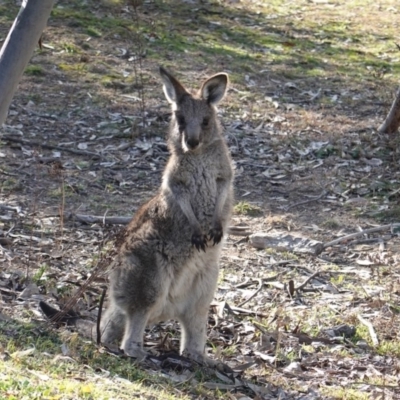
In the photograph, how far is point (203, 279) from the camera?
5738mm

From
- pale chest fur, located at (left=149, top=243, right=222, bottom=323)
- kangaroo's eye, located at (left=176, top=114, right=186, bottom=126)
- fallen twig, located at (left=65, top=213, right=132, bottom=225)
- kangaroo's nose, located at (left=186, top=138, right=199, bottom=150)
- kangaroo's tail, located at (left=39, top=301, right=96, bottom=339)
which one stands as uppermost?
kangaroo's eye, located at (left=176, top=114, right=186, bottom=126)

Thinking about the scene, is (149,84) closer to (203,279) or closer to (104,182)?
(104,182)

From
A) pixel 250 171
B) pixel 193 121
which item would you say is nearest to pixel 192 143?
pixel 193 121

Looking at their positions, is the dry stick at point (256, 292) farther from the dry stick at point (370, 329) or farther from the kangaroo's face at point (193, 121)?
the kangaroo's face at point (193, 121)

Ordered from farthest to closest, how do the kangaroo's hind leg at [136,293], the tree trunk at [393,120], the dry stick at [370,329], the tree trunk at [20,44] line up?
1. the tree trunk at [393,120]
2. the dry stick at [370,329]
3. the kangaroo's hind leg at [136,293]
4. the tree trunk at [20,44]

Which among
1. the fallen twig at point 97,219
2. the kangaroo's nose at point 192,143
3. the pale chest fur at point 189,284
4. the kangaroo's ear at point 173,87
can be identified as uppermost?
the kangaroo's ear at point 173,87

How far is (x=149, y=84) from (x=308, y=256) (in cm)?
440

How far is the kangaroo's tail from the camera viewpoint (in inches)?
222

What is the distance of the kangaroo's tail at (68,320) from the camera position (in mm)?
5648

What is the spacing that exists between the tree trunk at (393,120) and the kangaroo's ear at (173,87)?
446cm

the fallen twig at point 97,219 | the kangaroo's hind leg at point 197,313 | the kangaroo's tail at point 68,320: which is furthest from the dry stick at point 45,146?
the kangaroo's hind leg at point 197,313

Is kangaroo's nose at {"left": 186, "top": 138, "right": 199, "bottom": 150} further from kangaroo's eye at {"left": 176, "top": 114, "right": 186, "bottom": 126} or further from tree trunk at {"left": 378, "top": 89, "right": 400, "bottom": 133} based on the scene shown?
tree trunk at {"left": 378, "top": 89, "right": 400, "bottom": 133}

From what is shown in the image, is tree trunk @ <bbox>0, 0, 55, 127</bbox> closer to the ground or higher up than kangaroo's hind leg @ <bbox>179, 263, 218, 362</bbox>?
higher up

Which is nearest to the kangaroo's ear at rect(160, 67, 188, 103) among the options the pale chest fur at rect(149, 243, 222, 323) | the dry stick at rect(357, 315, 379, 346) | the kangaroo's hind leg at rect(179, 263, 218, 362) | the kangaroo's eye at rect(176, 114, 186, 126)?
the kangaroo's eye at rect(176, 114, 186, 126)
